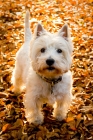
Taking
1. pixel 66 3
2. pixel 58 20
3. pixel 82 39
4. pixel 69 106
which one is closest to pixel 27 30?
pixel 69 106

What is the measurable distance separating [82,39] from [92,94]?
7.02 ft

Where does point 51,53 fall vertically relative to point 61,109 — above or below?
above

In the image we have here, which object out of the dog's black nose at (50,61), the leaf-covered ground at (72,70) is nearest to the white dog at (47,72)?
the dog's black nose at (50,61)

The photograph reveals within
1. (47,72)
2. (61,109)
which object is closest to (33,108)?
(61,109)

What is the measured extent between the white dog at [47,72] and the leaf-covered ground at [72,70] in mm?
194

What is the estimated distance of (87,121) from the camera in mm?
3658

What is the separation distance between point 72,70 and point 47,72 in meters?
1.78

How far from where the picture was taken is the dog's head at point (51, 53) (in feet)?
10.1

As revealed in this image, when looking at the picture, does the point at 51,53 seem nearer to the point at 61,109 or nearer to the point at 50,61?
the point at 50,61

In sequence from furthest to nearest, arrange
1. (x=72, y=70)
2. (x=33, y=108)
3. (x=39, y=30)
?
1. (x=72, y=70)
2. (x=33, y=108)
3. (x=39, y=30)

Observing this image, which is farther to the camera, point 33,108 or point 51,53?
point 33,108

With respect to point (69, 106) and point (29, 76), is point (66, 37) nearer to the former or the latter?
point (29, 76)

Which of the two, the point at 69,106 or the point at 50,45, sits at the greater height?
the point at 50,45

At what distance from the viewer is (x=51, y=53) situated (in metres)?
3.14
